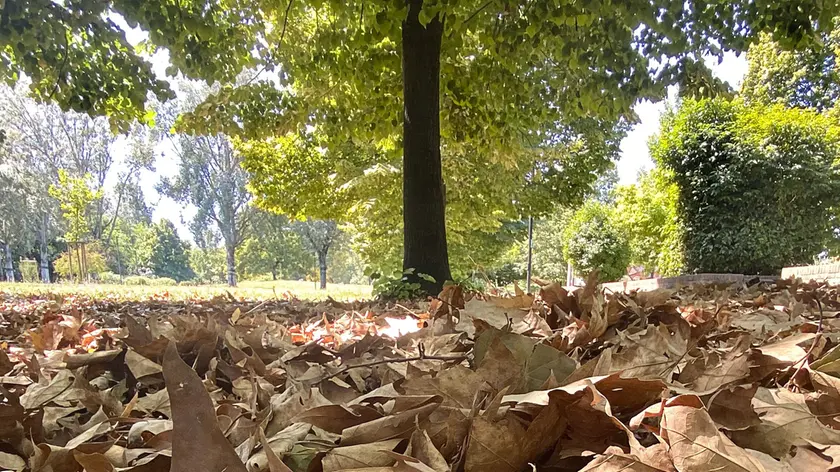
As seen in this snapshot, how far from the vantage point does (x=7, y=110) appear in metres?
38.8

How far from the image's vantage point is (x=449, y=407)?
0.55 meters

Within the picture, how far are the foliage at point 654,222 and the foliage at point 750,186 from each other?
0.44 meters

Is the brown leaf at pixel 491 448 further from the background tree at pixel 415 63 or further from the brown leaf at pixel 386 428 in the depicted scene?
the background tree at pixel 415 63

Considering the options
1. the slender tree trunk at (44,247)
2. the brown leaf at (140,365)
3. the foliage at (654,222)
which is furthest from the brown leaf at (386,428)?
the slender tree trunk at (44,247)

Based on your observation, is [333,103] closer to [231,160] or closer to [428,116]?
[428,116]

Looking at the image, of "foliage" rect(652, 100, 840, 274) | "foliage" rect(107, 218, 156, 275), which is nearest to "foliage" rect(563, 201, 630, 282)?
"foliage" rect(652, 100, 840, 274)

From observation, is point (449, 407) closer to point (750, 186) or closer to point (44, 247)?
point (750, 186)

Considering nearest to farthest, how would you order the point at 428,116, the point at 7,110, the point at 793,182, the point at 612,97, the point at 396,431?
the point at 396,431 → the point at 428,116 → the point at 612,97 → the point at 793,182 → the point at 7,110

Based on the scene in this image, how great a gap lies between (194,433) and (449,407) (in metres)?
0.26

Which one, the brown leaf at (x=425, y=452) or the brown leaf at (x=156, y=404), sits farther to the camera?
the brown leaf at (x=156, y=404)

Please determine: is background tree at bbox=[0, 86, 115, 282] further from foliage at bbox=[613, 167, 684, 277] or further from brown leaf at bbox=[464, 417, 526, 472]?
brown leaf at bbox=[464, 417, 526, 472]

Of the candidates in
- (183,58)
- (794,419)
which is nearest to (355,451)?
(794,419)

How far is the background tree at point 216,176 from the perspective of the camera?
144 feet

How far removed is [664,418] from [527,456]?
0.13 meters
